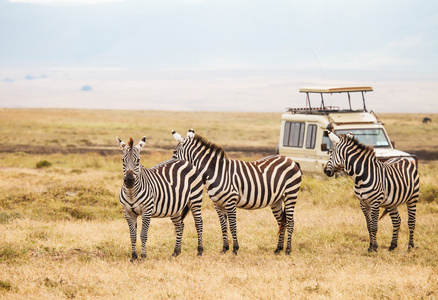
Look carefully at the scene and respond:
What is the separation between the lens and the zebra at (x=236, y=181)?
384 inches

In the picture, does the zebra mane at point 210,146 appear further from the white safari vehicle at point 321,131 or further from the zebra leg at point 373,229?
the white safari vehicle at point 321,131

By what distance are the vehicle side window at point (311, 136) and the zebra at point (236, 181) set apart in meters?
5.37

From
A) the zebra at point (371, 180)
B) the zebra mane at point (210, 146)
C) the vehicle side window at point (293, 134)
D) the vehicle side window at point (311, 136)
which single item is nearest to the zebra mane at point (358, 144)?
the zebra at point (371, 180)

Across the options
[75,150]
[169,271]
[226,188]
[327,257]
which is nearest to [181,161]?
[226,188]

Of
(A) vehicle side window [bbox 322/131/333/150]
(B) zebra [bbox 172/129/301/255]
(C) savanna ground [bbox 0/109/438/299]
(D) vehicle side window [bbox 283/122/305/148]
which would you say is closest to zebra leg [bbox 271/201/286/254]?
(B) zebra [bbox 172/129/301/255]

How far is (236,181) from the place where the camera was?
993 centimetres

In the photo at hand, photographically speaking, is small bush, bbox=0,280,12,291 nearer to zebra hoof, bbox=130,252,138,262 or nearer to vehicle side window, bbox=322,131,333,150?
zebra hoof, bbox=130,252,138,262

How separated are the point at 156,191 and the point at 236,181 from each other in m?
1.48

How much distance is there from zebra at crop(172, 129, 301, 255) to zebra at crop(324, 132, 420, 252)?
834mm

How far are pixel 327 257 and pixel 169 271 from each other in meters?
2.74

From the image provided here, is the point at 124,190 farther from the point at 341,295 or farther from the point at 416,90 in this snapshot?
the point at 416,90

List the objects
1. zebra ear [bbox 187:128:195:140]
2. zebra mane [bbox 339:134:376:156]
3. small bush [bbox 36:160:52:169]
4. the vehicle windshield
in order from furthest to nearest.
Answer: small bush [bbox 36:160:52:169], the vehicle windshield, zebra mane [bbox 339:134:376:156], zebra ear [bbox 187:128:195:140]

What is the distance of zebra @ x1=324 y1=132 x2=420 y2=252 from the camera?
32.8 feet

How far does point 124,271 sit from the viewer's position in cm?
844
